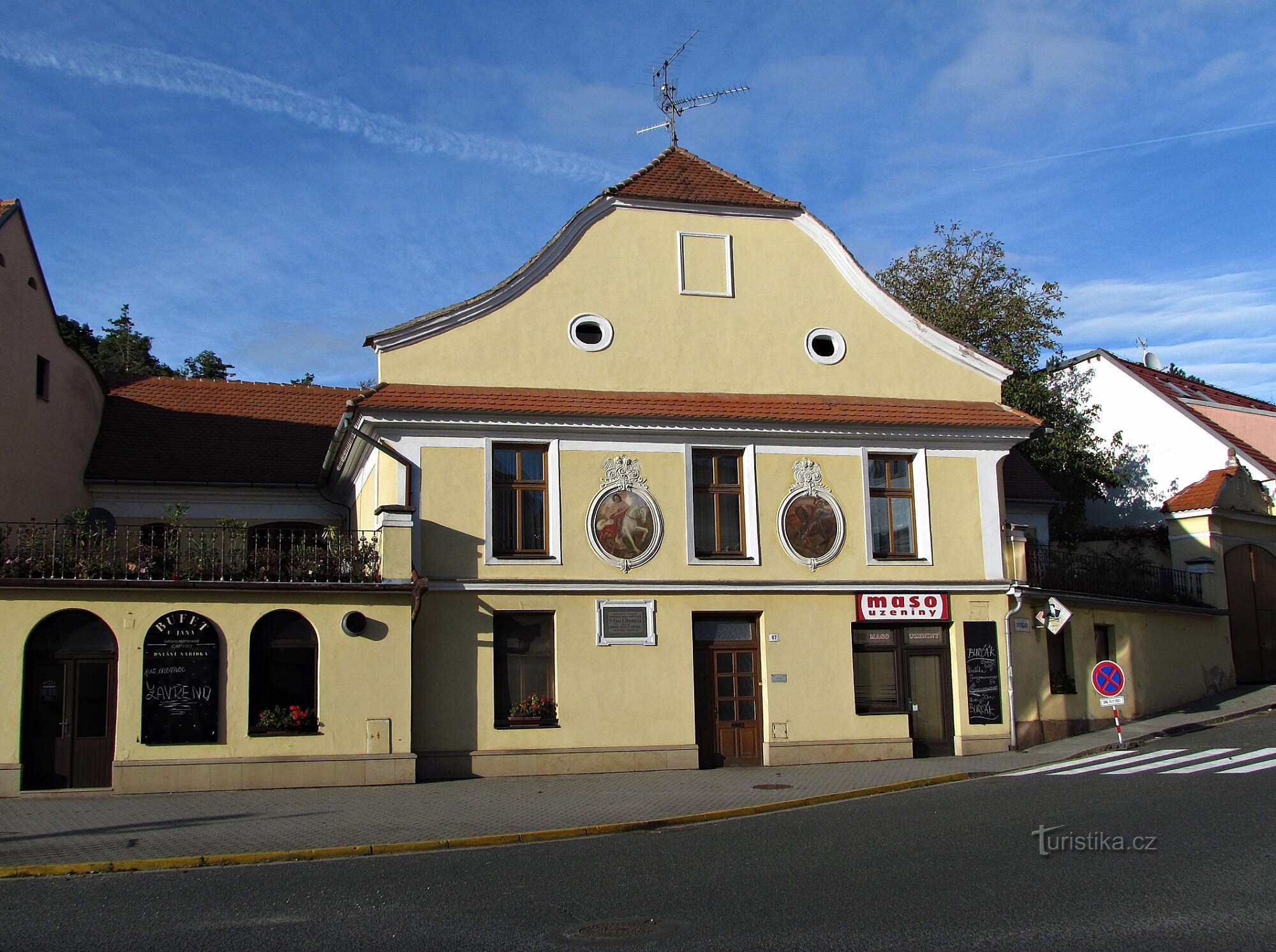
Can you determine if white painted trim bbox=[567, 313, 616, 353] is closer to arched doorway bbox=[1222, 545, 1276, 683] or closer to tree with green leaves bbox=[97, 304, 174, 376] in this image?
arched doorway bbox=[1222, 545, 1276, 683]

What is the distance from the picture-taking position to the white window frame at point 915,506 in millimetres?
20766

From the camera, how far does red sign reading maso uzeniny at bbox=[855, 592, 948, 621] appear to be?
67.1ft

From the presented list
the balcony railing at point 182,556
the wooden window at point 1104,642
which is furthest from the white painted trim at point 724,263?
the wooden window at point 1104,642

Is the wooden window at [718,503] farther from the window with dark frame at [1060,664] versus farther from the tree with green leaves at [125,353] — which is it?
the tree with green leaves at [125,353]

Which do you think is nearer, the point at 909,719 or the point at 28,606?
the point at 28,606

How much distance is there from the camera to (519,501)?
19516mm

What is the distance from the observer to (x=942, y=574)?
20969 mm

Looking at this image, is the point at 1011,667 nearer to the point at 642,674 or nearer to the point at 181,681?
the point at 642,674

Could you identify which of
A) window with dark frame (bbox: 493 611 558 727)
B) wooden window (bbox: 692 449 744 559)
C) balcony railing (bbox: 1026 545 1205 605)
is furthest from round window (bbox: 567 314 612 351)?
balcony railing (bbox: 1026 545 1205 605)

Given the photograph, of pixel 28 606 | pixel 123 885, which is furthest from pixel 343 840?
pixel 28 606

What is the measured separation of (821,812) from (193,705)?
349 inches

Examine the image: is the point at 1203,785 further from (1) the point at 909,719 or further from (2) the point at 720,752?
(2) the point at 720,752

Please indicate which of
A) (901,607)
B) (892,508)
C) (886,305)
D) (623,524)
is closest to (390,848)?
(623,524)

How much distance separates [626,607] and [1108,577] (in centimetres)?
1148
